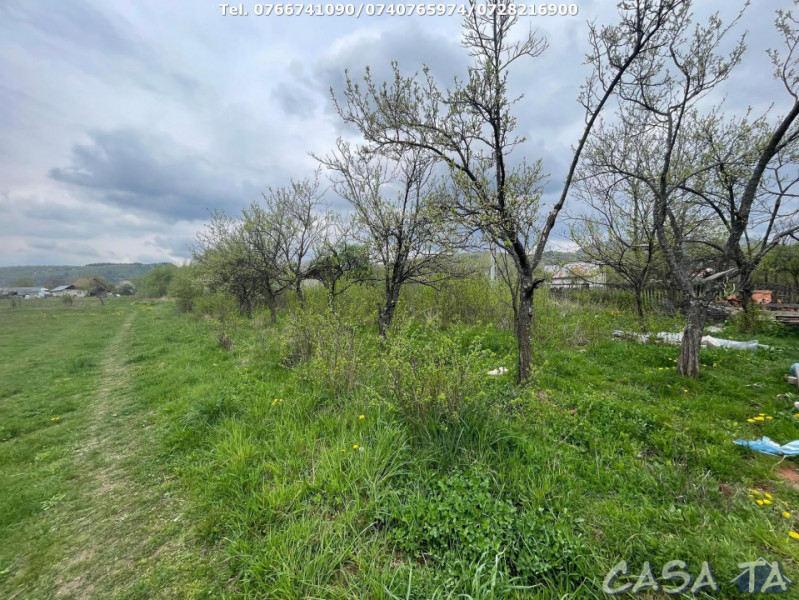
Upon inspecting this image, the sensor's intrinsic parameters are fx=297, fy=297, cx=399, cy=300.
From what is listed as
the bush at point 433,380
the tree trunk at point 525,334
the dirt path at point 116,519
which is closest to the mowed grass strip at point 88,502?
the dirt path at point 116,519

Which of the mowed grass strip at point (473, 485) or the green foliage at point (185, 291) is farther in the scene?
the green foliage at point (185, 291)

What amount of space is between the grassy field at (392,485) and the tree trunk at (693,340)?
0.99 feet

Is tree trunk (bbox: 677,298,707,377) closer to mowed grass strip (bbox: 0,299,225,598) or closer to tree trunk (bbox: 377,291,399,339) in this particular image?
tree trunk (bbox: 377,291,399,339)

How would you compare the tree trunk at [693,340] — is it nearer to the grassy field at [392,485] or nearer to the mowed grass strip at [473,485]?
the grassy field at [392,485]

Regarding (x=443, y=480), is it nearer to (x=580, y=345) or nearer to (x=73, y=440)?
(x=73, y=440)

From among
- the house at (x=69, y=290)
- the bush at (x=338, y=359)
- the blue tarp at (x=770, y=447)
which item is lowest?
the blue tarp at (x=770, y=447)

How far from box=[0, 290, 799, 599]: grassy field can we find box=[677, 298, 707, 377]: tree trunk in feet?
0.99

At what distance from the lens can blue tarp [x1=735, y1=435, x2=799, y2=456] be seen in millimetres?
2917

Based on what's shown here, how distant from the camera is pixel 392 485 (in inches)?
99.7

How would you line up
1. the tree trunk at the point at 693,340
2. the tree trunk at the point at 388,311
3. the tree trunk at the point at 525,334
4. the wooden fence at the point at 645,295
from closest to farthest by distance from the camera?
the tree trunk at the point at 525,334 → the tree trunk at the point at 693,340 → the tree trunk at the point at 388,311 → the wooden fence at the point at 645,295

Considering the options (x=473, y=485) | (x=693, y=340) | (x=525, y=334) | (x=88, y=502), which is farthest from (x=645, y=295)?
(x=88, y=502)

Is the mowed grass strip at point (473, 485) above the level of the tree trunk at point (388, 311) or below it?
below

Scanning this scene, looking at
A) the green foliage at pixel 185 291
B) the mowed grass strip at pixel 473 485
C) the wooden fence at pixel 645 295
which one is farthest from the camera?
the green foliage at pixel 185 291

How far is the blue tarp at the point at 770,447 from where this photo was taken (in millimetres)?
2917
